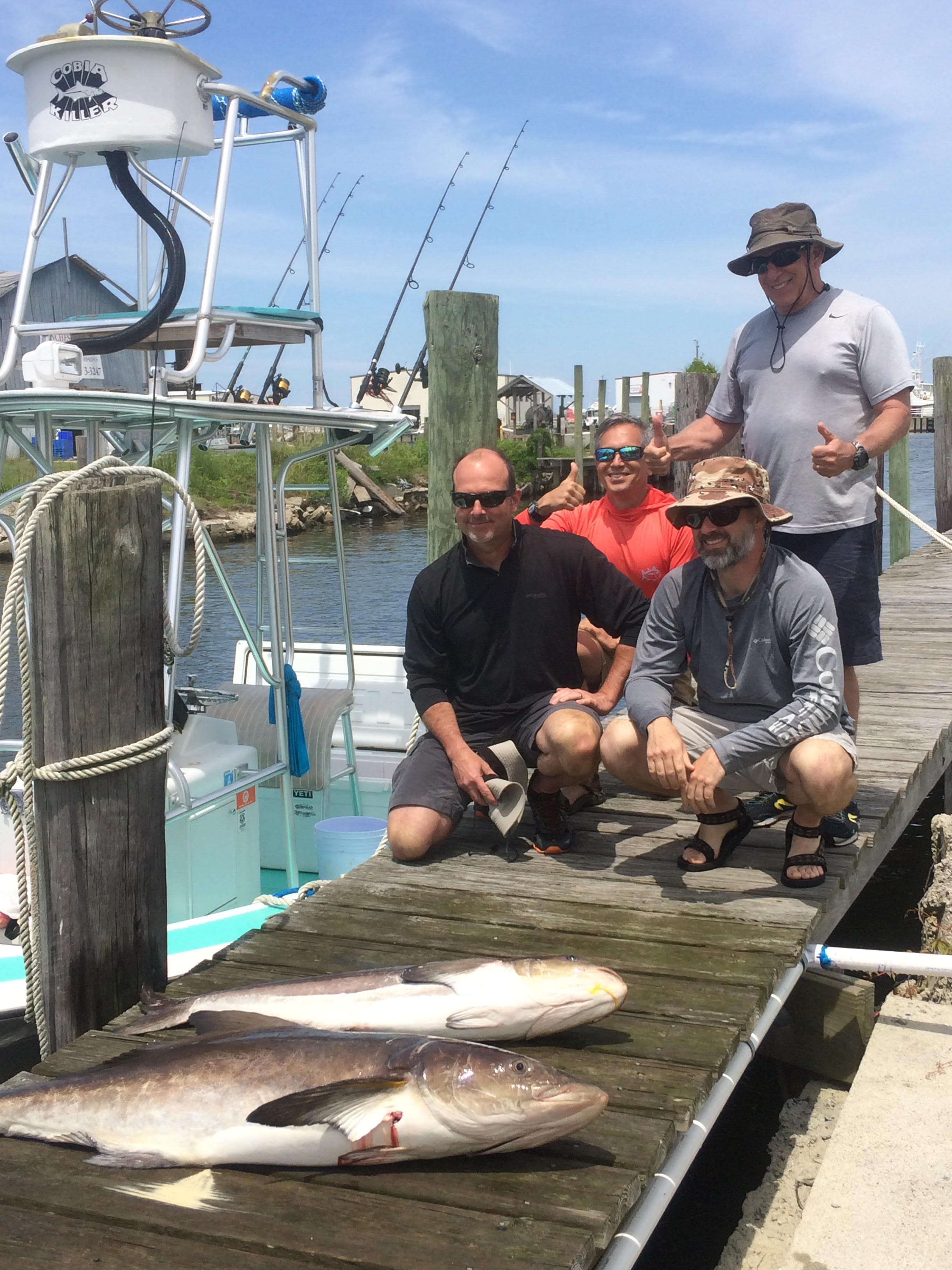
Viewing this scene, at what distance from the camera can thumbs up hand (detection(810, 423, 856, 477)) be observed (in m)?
4.57

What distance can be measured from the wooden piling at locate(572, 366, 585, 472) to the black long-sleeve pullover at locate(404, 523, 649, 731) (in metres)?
7.82

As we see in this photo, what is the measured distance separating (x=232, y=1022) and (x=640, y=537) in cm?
337

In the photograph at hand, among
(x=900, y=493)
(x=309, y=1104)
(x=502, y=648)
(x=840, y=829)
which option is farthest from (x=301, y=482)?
(x=309, y=1104)

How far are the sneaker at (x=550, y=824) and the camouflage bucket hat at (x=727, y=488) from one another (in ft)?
4.29

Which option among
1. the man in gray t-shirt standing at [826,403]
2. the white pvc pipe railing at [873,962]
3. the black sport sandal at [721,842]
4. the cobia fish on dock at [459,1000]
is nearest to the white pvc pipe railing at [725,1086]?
the white pvc pipe railing at [873,962]

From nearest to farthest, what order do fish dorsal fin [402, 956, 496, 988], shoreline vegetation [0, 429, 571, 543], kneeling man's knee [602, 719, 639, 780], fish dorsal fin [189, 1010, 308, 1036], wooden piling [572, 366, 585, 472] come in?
fish dorsal fin [189, 1010, 308, 1036] → fish dorsal fin [402, 956, 496, 988] → kneeling man's knee [602, 719, 639, 780] → wooden piling [572, 366, 585, 472] → shoreline vegetation [0, 429, 571, 543]

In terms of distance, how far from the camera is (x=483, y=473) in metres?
4.89

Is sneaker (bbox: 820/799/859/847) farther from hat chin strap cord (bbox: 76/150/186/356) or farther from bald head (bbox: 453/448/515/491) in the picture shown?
hat chin strap cord (bbox: 76/150/186/356)

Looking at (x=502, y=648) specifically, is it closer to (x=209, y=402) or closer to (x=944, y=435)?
(x=209, y=402)

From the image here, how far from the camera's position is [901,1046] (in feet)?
14.0

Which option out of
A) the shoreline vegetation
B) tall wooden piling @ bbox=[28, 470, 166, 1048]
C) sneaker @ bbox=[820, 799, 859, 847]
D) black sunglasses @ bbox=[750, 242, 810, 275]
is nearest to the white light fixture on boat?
tall wooden piling @ bbox=[28, 470, 166, 1048]

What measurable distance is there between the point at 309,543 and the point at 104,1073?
31.7m

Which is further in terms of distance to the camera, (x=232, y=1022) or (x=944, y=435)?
(x=944, y=435)

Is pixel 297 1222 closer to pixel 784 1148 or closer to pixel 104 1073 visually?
pixel 104 1073
